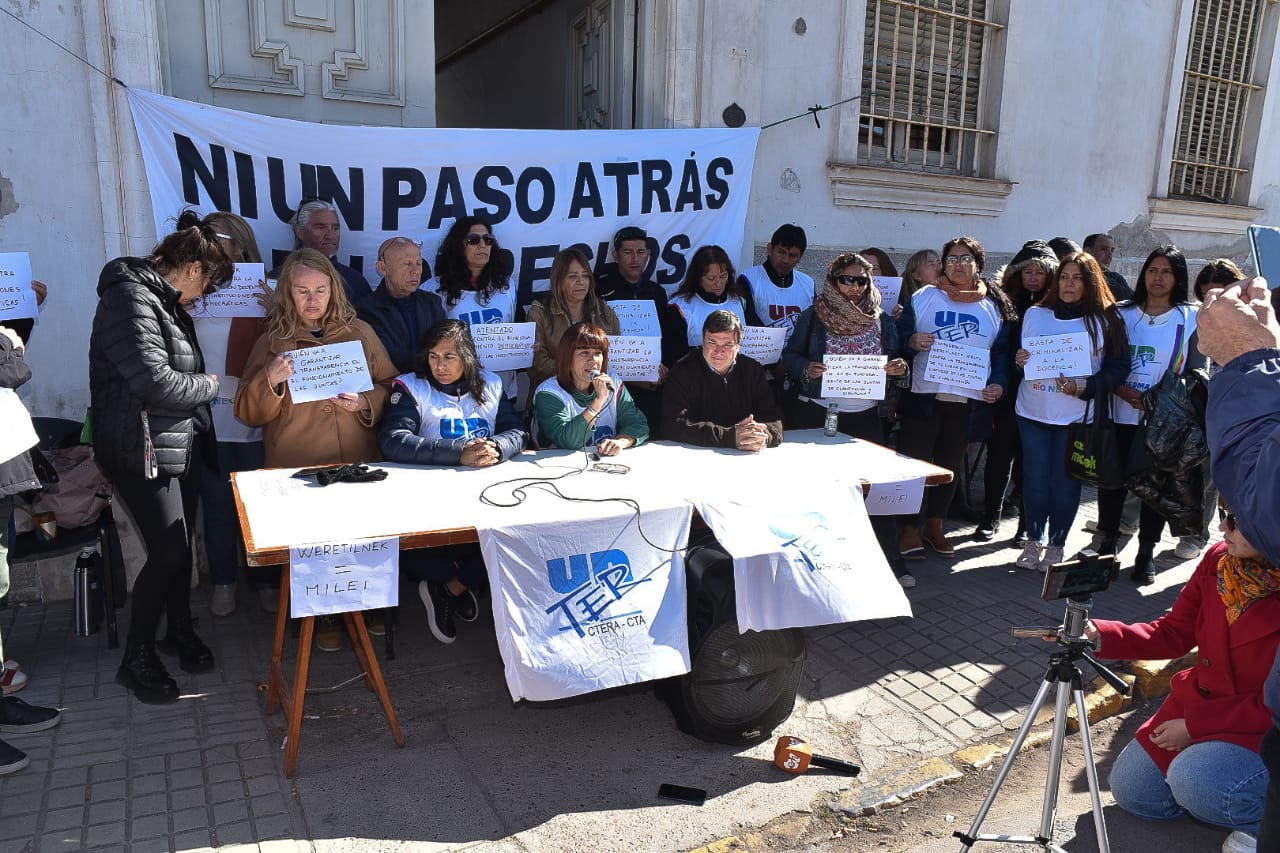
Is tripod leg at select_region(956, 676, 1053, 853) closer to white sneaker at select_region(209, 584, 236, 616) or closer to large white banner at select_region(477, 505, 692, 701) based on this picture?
large white banner at select_region(477, 505, 692, 701)

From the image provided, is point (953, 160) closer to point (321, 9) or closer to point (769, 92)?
point (769, 92)

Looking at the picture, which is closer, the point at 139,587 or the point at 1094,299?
the point at 139,587

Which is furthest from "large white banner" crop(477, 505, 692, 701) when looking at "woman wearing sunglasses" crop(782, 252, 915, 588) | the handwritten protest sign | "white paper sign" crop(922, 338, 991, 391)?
"white paper sign" crop(922, 338, 991, 391)

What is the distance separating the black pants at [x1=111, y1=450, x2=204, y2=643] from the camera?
140 inches

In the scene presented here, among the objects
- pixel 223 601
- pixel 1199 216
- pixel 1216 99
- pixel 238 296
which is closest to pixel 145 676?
pixel 223 601

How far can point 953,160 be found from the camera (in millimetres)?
8258

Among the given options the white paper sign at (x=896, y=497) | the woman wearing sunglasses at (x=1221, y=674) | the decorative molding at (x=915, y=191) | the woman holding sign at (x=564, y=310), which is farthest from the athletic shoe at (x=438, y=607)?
the decorative molding at (x=915, y=191)

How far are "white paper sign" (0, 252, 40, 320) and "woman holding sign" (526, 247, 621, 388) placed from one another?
2270mm

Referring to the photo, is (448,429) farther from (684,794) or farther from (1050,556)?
(1050,556)

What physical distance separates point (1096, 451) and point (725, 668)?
284 cm

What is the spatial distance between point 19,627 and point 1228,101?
12073 millimetres

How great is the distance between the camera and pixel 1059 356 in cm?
497

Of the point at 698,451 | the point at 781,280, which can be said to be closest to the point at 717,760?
the point at 698,451

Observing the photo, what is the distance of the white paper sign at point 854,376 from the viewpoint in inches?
179
